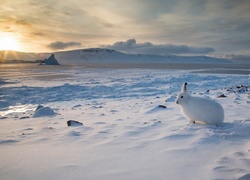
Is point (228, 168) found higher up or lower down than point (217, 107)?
lower down

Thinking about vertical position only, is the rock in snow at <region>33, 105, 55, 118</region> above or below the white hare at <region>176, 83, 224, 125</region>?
below

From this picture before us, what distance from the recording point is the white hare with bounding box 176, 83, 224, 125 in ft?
13.3

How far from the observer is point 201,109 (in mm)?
4113

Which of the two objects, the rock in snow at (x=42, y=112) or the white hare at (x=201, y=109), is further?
the rock in snow at (x=42, y=112)

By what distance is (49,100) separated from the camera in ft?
37.6

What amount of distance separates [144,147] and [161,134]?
2.31 ft

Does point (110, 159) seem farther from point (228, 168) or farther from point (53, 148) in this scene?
point (228, 168)

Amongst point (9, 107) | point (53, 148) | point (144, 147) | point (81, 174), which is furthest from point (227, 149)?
point (9, 107)

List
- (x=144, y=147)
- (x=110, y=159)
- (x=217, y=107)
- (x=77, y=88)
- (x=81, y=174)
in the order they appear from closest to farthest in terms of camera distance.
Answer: (x=81, y=174) < (x=110, y=159) < (x=144, y=147) < (x=217, y=107) < (x=77, y=88)

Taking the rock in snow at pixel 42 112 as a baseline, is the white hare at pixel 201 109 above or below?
above

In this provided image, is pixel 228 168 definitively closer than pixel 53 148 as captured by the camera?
Yes

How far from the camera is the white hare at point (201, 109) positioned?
4.05 m

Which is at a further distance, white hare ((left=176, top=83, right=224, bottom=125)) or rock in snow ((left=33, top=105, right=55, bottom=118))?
rock in snow ((left=33, top=105, right=55, bottom=118))

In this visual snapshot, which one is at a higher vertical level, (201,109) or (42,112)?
(201,109)
